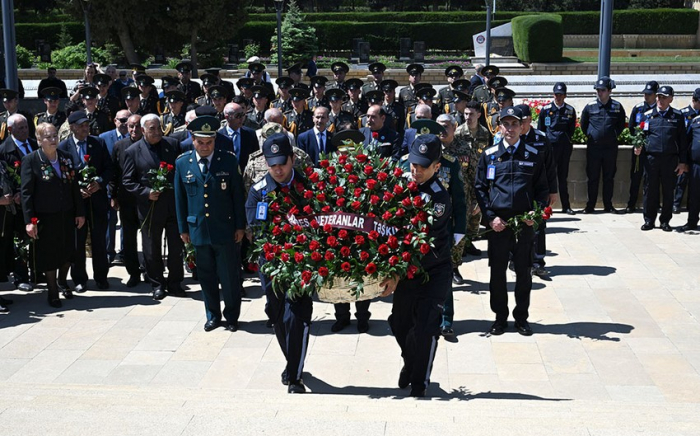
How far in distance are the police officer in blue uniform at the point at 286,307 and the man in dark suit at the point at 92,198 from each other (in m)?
3.76

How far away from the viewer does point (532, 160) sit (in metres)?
8.26

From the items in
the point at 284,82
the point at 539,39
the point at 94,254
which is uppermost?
the point at 539,39

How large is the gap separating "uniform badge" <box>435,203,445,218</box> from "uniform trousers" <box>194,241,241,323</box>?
8.94 ft

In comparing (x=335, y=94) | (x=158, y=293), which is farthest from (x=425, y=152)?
(x=335, y=94)

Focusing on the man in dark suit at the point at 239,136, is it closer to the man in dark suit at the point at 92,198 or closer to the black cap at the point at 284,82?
the man in dark suit at the point at 92,198

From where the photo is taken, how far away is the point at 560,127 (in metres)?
13.8

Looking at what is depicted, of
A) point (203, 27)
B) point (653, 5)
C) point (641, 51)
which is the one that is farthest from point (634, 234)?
point (653, 5)

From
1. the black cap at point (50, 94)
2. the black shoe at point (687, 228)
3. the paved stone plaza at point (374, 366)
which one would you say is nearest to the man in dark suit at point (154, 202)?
the paved stone plaza at point (374, 366)

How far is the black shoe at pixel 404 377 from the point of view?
6988mm

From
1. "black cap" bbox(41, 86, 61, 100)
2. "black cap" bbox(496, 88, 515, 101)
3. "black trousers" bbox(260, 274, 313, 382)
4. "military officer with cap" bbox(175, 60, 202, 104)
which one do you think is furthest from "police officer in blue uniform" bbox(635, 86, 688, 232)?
"black cap" bbox(41, 86, 61, 100)

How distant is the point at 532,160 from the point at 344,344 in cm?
244

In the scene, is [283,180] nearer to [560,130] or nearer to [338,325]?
[338,325]

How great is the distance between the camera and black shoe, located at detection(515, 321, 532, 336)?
8.39 m

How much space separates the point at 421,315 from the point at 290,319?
101cm
